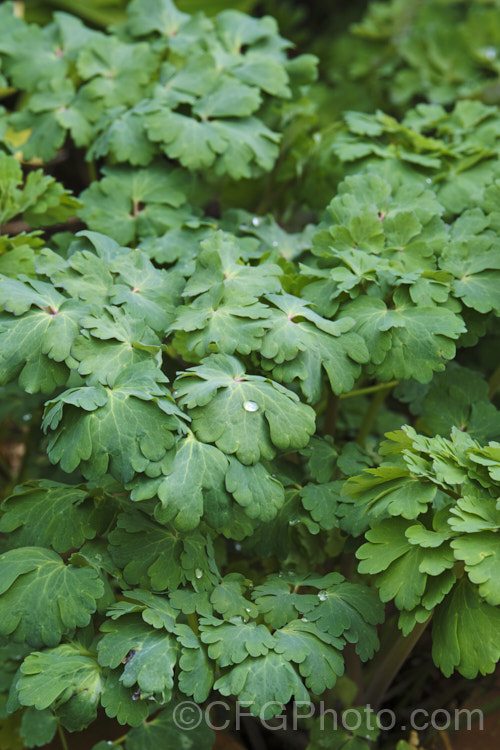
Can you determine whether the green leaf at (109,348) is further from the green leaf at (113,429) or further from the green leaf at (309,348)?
the green leaf at (309,348)

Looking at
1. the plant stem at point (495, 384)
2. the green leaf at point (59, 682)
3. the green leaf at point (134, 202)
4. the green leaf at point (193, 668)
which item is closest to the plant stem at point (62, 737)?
the green leaf at point (59, 682)

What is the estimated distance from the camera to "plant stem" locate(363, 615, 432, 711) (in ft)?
4.05

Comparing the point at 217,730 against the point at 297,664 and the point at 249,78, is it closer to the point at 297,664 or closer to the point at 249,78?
the point at 297,664

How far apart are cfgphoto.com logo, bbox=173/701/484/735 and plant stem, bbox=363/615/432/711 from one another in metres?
0.03

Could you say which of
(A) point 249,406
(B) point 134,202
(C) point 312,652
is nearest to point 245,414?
(A) point 249,406

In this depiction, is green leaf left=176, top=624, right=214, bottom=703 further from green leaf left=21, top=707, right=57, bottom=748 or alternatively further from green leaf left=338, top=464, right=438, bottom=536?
green leaf left=21, top=707, right=57, bottom=748

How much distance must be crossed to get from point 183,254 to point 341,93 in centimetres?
148

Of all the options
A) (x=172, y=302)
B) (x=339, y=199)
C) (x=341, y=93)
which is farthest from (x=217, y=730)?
(x=341, y=93)

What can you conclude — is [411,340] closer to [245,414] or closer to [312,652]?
[245,414]

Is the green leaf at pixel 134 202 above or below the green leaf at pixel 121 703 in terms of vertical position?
above

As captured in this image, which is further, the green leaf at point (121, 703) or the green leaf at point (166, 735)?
the green leaf at point (166, 735)

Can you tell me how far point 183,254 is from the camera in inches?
57.2

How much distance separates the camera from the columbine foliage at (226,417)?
1.01 m

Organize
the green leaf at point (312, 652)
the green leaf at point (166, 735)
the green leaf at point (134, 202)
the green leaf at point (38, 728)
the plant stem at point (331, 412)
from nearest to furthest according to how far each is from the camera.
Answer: the green leaf at point (312, 652), the green leaf at point (166, 735), the green leaf at point (38, 728), the plant stem at point (331, 412), the green leaf at point (134, 202)
